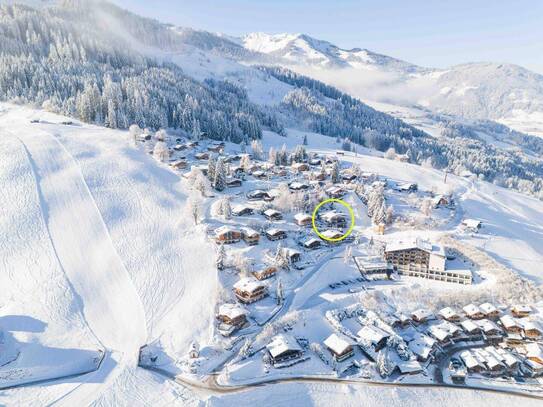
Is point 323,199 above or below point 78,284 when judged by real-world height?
above

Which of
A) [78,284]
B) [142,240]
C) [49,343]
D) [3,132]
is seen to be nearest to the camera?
[49,343]

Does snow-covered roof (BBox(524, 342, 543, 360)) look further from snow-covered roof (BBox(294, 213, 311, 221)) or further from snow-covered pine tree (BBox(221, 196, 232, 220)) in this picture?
snow-covered pine tree (BBox(221, 196, 232, 220))

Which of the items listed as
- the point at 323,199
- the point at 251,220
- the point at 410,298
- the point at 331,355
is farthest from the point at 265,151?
the point at 331,355

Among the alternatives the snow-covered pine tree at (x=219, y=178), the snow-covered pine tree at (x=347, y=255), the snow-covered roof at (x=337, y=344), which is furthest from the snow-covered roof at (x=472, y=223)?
the snow-covered pine tree at (x=219, y=178)

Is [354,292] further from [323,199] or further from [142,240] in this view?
[142,240]

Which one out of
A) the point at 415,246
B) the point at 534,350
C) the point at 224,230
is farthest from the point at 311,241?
the point at 534,350

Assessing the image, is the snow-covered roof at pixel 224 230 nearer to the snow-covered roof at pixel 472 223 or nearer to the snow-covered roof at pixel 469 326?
the snow-covered roof at pixel 469 326
